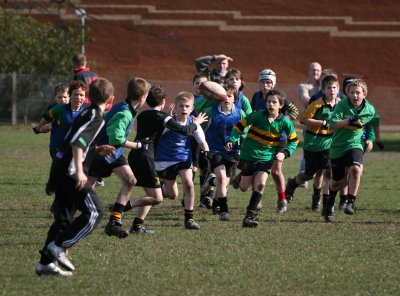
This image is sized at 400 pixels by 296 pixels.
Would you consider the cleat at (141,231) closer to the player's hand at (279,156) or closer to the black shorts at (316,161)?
the player's hand at (279,156)

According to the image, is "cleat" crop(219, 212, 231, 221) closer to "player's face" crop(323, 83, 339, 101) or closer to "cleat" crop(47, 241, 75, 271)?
"player's face" crop(323, 83, 339, 101)

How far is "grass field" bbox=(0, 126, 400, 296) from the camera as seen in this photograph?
26.7 ft

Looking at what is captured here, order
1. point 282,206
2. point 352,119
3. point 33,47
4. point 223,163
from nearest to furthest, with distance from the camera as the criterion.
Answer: point 352,119 → point 223,163 → point 282,206 → point 33,47

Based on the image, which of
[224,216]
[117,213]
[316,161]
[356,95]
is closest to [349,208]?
[316,161]

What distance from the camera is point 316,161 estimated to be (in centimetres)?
1400

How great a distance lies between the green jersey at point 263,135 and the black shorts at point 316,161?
139 cm

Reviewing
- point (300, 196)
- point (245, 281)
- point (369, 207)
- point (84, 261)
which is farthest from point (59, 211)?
point (300, 196)

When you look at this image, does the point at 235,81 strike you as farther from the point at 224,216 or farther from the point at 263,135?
the point at 224,216

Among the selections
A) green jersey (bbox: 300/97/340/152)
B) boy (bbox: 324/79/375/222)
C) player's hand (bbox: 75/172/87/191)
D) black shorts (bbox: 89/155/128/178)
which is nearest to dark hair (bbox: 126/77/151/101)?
black shorts (bbox: 89/155/128/178)

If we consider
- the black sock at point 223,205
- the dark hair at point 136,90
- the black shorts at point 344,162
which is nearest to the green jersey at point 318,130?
the black shorts at point 344,162

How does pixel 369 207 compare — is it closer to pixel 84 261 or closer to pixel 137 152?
pixel 137 152

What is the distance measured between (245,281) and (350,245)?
8.01ft

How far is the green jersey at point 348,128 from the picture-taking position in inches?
506

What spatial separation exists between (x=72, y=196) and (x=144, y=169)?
2678mm
